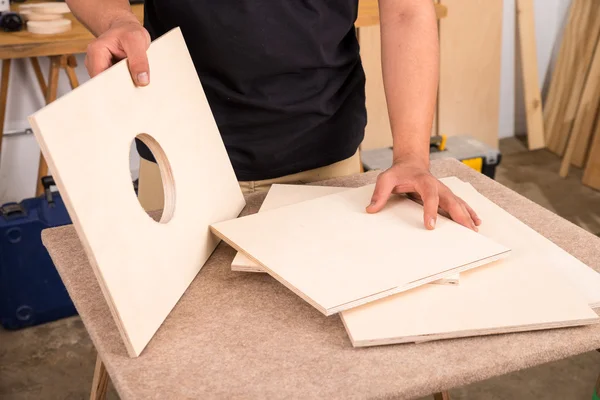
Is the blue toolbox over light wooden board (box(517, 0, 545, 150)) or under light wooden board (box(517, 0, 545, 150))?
over

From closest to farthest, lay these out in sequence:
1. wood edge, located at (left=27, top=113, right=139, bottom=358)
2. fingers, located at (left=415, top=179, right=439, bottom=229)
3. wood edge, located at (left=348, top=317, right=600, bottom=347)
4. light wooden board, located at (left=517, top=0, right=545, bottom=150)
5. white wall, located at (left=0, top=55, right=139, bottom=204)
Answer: wood edge, located at (left=27, top=113, right=139, bottom=358)
wood edge, located at (left=348, top=317, right=600, bottom=347)
fingers, located at (left=415, top=179, right=439, bottom=229)
white wall, located at (left=0, top=55, right=139, bottom=204)
light wooden board, located at (left=517, top=0, right=545, bottom=150)

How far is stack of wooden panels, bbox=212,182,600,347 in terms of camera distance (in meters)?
0.71

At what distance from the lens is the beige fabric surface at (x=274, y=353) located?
65 centimetres

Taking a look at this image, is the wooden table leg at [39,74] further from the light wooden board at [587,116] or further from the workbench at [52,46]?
the light wooden board at [587,116]

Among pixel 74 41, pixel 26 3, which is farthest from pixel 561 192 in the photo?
pixel 26 3

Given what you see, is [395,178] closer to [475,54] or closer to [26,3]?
[26,3]

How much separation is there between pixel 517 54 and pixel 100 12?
2840mm

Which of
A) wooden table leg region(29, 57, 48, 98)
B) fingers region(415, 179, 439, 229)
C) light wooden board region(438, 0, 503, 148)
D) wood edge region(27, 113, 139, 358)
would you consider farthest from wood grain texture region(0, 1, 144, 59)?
light wooden board region(438, 0, 503, 148)

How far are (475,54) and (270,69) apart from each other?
230 cm

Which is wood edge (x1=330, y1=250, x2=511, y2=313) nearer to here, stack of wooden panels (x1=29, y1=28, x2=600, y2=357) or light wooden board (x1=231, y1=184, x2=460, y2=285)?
stack of wooden panels (x1=29, y1=28, x2=600, y2=357)

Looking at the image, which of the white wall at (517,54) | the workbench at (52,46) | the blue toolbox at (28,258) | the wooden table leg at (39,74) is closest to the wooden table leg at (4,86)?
the workbench at (52,46)

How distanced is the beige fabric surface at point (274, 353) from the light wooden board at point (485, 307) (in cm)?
2

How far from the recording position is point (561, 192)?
3000 millimetres

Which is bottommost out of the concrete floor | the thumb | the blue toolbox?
the concrete floor
